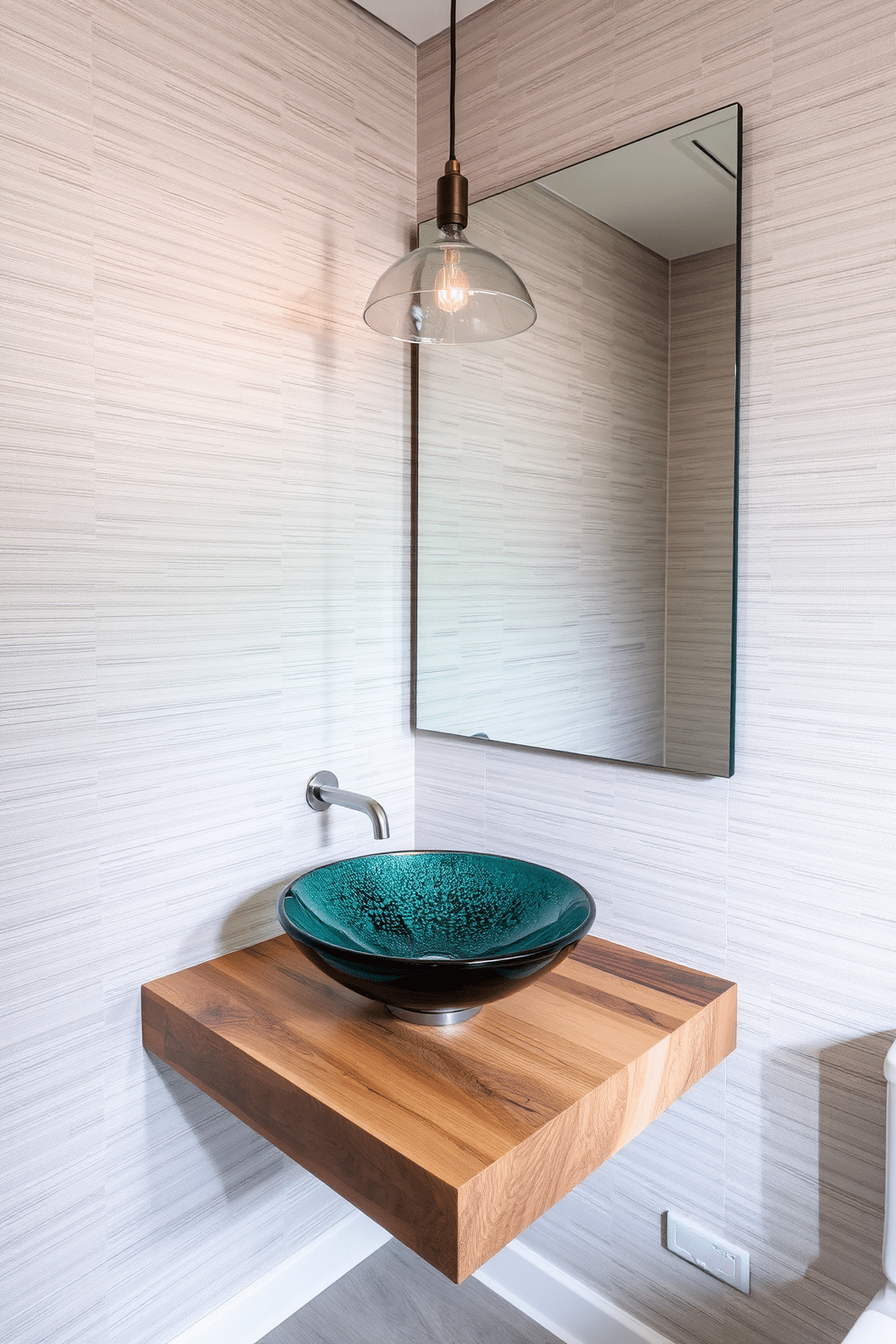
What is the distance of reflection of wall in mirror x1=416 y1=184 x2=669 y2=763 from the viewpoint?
4.54ft

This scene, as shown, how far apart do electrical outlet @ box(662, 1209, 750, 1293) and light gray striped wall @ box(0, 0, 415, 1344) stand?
2.18ft

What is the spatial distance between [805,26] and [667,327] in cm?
42

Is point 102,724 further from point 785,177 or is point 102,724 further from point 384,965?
point 785,177

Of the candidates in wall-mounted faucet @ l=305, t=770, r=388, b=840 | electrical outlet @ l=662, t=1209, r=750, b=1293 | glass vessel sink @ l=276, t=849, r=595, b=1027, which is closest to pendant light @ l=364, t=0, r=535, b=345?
wall-mounted faucet @ l=305, t=770, r=388, b=840

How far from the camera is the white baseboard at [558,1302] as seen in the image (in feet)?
4.78

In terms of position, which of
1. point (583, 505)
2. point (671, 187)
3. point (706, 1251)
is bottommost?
point (706, 1251)

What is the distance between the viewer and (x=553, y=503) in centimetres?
152

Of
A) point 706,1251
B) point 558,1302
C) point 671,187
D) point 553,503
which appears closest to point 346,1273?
point 558,1302

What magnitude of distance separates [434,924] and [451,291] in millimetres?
984

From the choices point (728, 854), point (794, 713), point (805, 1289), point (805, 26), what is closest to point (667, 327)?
point (805, 26)

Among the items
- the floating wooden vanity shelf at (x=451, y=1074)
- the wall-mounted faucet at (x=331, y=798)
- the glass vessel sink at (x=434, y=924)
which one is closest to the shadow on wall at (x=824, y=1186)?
the floating wooden vanity shelf at (x=451, y=1074)

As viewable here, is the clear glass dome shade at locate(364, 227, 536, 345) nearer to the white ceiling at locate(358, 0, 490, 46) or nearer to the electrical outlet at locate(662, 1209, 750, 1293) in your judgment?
the white ceiling at locate(358, 0, 490, 46)

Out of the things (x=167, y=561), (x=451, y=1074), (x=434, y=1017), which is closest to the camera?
(x=451, y=1074)

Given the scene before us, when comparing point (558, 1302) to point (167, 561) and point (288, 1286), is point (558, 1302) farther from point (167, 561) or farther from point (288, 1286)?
point (167, 561)
